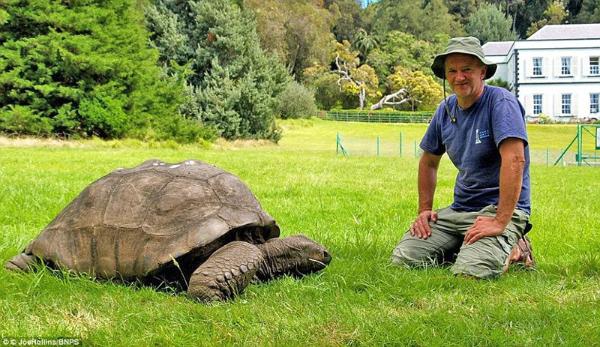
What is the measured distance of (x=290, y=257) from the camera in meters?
4.04

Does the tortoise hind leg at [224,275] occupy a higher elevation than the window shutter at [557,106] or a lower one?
lower

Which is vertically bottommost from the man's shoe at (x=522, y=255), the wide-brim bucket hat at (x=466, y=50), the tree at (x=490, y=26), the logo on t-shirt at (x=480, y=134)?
the man's shoe at (x=522, y=255)

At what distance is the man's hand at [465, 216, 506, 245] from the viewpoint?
4.31 metres

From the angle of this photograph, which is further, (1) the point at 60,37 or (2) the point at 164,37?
(2) the point at 164,37

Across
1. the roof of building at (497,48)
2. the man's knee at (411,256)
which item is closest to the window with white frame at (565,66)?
the roof of building at (497,48)

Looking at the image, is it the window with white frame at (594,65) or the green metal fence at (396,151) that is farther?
the window with white frame at (594,65)

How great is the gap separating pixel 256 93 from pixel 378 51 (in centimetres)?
4227

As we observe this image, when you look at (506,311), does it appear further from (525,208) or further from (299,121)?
(299,121)

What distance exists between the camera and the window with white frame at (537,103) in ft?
194

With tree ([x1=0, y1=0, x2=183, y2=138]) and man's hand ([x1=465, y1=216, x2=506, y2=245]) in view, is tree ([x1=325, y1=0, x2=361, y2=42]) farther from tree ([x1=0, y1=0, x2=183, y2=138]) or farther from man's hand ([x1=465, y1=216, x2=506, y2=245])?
man's hand ([x1=465, y1=216, x2=506, y2=245])

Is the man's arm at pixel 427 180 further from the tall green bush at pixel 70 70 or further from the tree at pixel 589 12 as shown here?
the tree at pixel 589 12

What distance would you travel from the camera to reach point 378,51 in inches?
2899

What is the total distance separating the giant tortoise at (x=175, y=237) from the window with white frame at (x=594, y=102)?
61594 millimetres

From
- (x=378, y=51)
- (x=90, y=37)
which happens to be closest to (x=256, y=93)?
(x=90, y=37)
